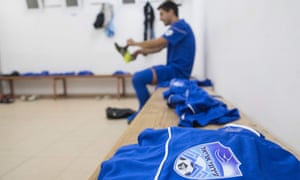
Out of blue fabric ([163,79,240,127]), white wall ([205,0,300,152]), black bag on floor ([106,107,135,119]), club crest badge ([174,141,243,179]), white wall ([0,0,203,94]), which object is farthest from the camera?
white wall ([0,0,203,94])

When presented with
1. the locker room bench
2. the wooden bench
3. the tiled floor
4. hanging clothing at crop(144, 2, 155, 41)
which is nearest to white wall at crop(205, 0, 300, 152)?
the locker room bench

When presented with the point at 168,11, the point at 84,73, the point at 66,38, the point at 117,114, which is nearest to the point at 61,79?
the point at 84,73

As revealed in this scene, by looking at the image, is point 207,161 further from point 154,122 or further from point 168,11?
point 168,11

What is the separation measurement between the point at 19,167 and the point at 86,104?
2.13 meters

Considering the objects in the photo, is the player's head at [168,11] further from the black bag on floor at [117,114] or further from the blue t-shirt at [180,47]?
the black bag on floor at [117,114]

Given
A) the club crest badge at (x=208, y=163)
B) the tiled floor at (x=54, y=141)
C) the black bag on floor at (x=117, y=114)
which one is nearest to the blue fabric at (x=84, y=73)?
the tiled floor at (x=54, y=141)

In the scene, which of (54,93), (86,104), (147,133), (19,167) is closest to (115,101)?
(86,104)

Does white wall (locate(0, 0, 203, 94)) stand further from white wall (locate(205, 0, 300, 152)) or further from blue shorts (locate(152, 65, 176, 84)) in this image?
white wall (locate(205, 0, 300, 152))

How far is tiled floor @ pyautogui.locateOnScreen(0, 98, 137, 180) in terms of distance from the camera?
54.8 inches

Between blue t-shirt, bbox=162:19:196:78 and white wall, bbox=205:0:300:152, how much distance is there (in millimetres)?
573

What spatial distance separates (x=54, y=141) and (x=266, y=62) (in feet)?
5.40

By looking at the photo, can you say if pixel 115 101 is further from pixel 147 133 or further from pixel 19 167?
pixel 147 133

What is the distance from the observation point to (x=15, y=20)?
14.1ft

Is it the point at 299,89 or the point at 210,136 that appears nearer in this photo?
the point at 210,136
